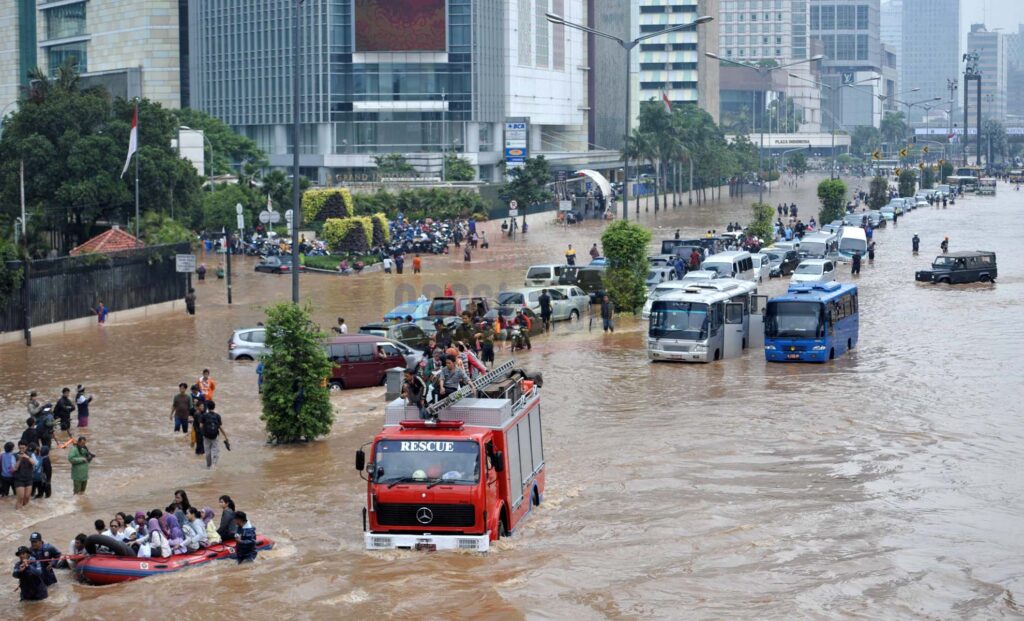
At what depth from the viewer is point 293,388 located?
29469mm

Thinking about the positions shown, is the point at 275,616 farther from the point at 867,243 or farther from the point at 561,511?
the point at 867,243

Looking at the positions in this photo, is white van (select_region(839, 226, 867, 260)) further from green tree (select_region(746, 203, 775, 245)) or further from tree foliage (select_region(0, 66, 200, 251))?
tree foliage (select_region(0, 66, 200, 251))

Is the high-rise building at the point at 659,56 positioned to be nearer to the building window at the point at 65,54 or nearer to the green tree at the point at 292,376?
the building window at the point at 65,54

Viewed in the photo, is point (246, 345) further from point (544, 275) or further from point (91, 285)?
point (544, 275)

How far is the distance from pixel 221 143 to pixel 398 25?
21874 mm

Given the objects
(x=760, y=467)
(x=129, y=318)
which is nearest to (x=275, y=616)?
(x=760, y=467)

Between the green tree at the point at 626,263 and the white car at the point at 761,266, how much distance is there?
11013 mm

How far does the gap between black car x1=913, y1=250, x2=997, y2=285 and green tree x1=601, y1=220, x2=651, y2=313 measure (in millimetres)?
14852

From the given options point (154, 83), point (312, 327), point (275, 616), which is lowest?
point (275, 616)

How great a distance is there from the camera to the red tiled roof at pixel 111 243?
55397 millimetres

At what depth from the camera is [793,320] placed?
39031 mm

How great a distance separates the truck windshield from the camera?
1905 cm

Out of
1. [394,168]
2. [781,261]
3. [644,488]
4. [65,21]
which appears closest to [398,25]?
[394,168]

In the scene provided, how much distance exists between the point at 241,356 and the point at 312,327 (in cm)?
1177
